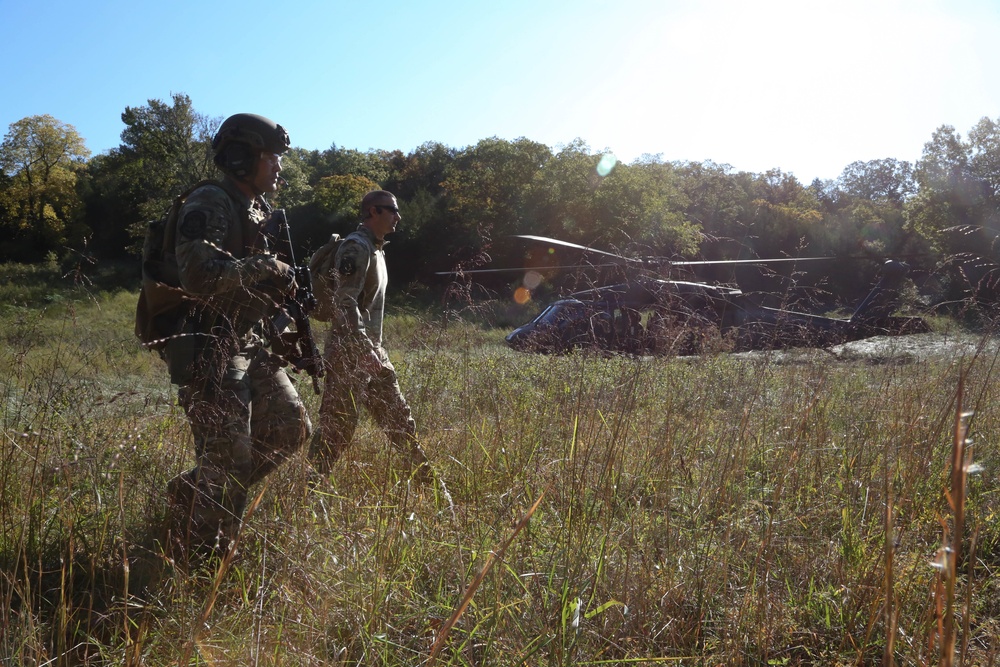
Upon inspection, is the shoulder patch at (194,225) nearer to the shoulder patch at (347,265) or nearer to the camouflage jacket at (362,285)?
the camouflage jacket at (362,285)

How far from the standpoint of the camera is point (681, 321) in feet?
15.9

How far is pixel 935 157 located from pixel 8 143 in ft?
176

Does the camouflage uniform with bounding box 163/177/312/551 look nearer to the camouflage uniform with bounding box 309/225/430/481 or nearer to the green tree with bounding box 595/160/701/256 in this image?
the camouflage uniform with bounding box 309/225/430/481

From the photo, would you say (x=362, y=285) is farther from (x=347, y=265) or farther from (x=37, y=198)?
(x=37, y=198)

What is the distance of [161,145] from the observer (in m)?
34.8

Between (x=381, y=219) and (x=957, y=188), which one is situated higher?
(x=957, y=188)

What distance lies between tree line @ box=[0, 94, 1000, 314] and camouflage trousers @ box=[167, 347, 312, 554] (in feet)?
90.4

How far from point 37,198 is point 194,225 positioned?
47162mm

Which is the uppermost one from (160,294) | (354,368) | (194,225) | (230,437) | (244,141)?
(244,141)

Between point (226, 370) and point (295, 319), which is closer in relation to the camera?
point (226, 370)

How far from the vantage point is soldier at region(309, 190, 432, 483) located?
3373 mm

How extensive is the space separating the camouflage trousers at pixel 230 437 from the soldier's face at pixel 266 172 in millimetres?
775

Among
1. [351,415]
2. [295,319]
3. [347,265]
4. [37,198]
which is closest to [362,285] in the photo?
[347,265]

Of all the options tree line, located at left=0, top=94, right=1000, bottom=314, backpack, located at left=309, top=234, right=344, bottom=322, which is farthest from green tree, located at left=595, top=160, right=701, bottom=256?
backpack, located at left=309, top=234, right=344, bottom=322
